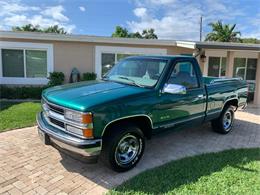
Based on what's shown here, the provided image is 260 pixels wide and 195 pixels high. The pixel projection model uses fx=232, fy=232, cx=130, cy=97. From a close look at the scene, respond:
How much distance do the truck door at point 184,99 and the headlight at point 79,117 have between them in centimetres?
145

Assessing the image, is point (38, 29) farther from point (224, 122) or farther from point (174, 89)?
point (174, 89)

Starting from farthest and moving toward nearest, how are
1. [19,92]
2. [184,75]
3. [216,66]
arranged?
[216,66]
[19,92]
[184,75]

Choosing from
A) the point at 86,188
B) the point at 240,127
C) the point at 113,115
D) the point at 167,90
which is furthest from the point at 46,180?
the point at 240,127

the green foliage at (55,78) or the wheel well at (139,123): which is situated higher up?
Result: the green foliage at (55,78)

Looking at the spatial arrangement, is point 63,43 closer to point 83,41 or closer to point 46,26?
point 83,41

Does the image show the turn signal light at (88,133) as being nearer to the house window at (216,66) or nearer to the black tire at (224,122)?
the black tire at (224,122)

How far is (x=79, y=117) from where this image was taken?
3.50 meters

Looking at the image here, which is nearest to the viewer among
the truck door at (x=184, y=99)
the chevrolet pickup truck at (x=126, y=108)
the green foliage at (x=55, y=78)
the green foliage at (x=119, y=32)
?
the chevrolet pickup truck at (x=126, y=108)

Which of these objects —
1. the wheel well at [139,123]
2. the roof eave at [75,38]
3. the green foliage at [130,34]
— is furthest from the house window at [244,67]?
the green foliage at [130,34]

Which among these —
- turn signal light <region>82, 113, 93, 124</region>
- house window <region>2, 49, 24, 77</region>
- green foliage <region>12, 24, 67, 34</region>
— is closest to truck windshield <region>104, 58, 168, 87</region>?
turn signal light <region>82, 113, 93, 124</region>

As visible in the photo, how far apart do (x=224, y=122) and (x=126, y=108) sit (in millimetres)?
3935

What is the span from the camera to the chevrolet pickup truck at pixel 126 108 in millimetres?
3561

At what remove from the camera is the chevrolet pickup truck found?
3561 millimetres

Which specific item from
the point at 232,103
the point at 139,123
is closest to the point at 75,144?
the point at 139,123
